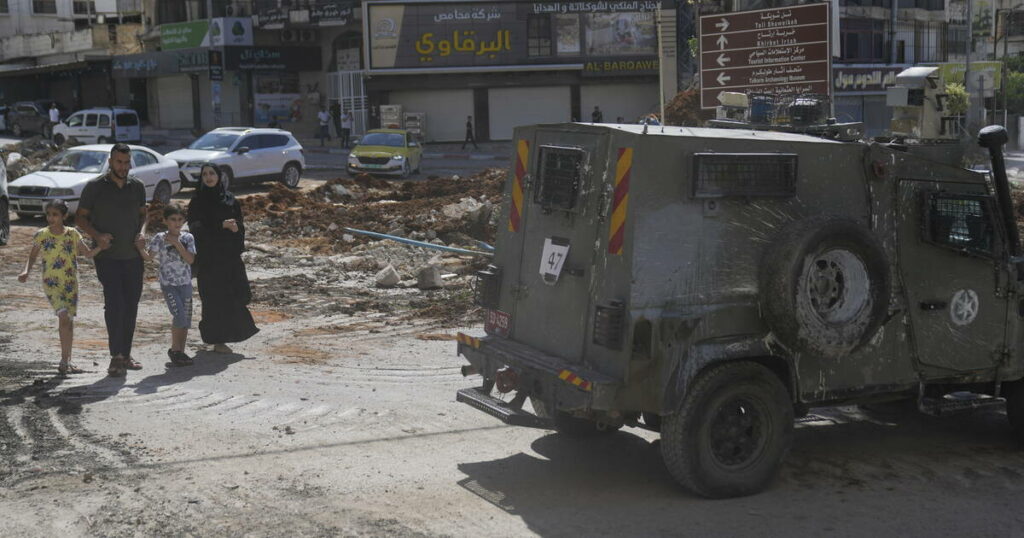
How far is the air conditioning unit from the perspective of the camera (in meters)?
53.8

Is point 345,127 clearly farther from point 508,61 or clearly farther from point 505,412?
point 505,412

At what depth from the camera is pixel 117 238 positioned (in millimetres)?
9188

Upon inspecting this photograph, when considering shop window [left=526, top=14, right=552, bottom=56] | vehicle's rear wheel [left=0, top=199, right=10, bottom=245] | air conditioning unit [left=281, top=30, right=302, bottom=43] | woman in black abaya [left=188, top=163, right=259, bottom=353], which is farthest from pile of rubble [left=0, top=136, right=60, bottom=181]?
shop window [left=526, top=14, right=552, bottom=56]

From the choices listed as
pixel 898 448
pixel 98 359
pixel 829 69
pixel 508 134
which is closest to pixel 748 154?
pixel 898 448

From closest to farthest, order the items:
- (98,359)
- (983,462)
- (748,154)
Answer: (748,154) → (983,462) → (98,359)

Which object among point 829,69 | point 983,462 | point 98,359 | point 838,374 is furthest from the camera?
point 829,69

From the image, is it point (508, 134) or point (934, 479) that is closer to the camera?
point (934, 479)

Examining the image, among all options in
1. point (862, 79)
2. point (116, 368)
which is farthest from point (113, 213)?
point (862, 79)

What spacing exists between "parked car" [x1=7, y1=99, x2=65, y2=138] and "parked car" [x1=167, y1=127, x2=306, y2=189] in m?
25.5

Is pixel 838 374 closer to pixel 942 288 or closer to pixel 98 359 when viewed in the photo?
pixel 942 288

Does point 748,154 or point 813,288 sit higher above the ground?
point 748,154

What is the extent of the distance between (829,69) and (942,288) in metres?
12.8

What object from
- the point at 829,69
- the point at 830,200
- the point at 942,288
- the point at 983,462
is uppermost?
the point at 829,69

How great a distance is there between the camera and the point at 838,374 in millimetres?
6859
